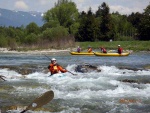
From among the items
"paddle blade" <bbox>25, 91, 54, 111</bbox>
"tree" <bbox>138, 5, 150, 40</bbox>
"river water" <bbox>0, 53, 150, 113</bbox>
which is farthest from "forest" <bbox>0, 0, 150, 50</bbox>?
"paddle blade" <bbox>25, 91, 54, 111</bbox>

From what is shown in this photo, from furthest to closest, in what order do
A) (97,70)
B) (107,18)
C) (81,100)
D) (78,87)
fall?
1. (107,18)
2. (97,70)
3. (78,87)
4. (81,100)

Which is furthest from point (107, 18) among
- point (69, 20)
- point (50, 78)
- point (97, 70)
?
point (50, 78)

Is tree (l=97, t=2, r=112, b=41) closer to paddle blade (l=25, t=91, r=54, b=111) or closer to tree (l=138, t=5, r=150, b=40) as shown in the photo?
tree (l=138, t=5, r=150, b=40)

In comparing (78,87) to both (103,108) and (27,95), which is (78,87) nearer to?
(27,95)

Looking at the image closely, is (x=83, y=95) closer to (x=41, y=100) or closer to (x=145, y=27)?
(x=41, y=100)

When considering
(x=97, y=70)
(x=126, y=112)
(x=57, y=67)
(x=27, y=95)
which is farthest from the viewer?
(x=97, y=70)

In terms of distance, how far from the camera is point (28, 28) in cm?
6531

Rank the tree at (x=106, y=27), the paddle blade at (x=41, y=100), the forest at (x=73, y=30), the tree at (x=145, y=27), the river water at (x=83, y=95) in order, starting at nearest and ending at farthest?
the paddle blade at (x=41, y=100) < the river water at (x=83, y=95) < the forest at (x=73, y=30) < the tree at (x=145, y=27) < the tree at (x=106, y=27)

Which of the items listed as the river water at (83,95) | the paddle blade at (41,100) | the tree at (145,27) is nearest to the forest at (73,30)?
the tree at (145,27)

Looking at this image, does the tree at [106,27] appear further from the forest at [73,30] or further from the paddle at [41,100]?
the paddle at [41,100]

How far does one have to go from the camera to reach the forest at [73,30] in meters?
44.8

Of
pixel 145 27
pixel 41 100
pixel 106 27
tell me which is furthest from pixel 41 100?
pixel 106 27

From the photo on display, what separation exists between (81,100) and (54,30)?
4009 cm

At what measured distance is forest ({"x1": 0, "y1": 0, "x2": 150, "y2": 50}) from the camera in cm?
4480
